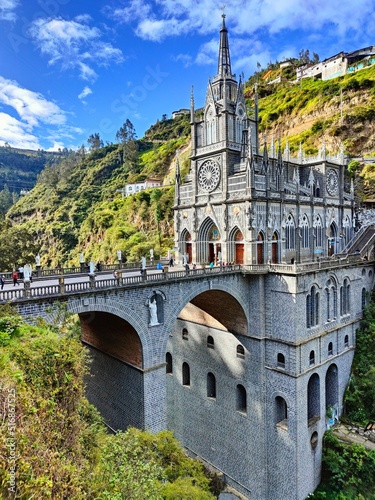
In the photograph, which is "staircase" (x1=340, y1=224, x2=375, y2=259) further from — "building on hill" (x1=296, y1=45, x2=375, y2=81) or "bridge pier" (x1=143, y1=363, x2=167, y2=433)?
"building on hill" (x1=296, y1=45, x2=375, y2=81)

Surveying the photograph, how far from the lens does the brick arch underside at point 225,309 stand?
2645cm

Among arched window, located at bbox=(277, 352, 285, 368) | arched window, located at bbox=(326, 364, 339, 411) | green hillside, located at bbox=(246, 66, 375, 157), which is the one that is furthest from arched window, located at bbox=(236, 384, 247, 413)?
green hillside, located at bbox=(246, 66, 375, 157)

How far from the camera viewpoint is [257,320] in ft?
85.7

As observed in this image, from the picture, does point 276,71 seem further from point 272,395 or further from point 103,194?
point 272,395

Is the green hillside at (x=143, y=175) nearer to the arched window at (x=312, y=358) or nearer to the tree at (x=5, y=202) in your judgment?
the tree at (x=5, y=202)

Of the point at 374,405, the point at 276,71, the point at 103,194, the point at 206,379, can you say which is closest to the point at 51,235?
the point at 103,194

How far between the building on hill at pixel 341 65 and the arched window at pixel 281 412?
89.9 metres

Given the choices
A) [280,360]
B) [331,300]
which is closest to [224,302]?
[280,360]

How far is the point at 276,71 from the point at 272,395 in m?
118

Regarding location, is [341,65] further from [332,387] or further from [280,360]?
[280,360]

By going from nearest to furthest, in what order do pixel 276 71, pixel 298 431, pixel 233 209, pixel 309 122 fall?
1. pixel 298 431
2. pixel 233 209
3. pixel 309 122
4. pixel 276 71

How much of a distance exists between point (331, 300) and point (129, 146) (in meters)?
91.2

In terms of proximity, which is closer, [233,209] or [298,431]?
[298,431]

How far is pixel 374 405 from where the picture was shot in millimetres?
28281
